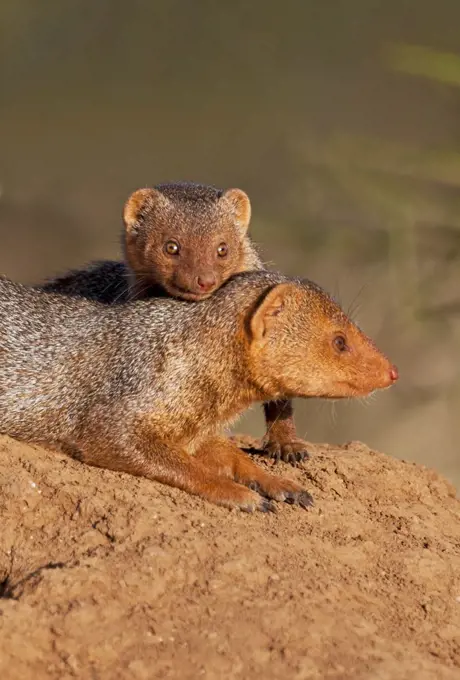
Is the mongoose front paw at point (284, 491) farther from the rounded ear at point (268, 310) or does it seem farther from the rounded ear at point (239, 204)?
the rounded ear at point (239, 204)

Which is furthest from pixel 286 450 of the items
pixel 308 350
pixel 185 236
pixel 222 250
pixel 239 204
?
pixel 239 204

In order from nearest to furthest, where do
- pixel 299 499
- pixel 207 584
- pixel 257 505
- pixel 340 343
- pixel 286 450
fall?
pixel 207 584, pixel 257 505, pixel 299 499, pixel 340 343, pixel 286 450

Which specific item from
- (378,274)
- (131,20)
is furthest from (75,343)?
(131,20)

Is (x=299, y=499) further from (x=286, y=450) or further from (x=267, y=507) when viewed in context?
(x=286, y=450)

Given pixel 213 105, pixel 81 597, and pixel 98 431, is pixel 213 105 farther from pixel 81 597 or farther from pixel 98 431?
pixel 81 597

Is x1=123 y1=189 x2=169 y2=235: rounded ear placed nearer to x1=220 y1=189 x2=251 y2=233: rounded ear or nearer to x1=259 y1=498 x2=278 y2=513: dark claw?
x1=220 y1=189 x2=251 y2=233: rounded ear

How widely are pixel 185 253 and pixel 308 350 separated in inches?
32.2

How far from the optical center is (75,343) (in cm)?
507

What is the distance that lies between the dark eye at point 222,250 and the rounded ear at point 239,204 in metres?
0.33

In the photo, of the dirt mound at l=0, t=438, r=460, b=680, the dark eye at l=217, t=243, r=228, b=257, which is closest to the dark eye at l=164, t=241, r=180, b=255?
the dark eye at l=217, t=243, r=228, b=257

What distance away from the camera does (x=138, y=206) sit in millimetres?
5789

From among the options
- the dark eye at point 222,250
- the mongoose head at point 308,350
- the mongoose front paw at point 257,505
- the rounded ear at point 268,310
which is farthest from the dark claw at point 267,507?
the dark eye at point 222,250

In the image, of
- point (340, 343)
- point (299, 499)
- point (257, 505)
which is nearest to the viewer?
point (257, 505)

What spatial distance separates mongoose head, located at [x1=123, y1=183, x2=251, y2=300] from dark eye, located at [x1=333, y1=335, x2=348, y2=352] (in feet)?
1.78
